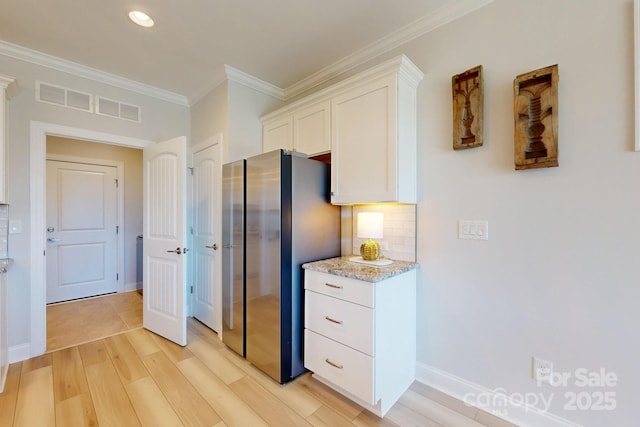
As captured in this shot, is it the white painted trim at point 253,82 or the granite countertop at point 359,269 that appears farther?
the white painted trim at point 253,82

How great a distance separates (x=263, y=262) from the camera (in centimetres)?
214

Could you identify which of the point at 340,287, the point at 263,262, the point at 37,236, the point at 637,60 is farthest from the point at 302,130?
the point at 37,236

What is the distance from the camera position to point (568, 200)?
147 cm

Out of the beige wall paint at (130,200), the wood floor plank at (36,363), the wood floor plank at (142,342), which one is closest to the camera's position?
the wood floor plank at (36,363)

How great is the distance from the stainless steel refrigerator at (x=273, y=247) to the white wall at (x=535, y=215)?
81cm

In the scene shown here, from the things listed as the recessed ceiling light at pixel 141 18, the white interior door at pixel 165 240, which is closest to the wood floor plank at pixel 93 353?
the white interior door at pixel 165 240

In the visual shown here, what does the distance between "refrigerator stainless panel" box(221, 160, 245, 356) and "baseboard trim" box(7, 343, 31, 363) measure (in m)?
1.59

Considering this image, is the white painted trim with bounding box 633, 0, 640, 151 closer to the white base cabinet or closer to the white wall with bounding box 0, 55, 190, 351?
the white base cabinet

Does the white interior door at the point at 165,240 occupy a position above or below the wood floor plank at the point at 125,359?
above

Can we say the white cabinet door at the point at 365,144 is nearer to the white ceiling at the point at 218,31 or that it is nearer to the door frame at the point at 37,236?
the white ceiling at the point at 218,31

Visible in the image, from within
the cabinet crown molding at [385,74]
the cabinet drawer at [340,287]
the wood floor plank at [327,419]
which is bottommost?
the wood floor plank at [327,419]

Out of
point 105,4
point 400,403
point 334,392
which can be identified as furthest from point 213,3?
point 400,403

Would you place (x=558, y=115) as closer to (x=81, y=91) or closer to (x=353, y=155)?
(x=353, y=155)

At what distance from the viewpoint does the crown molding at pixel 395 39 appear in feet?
6.00
